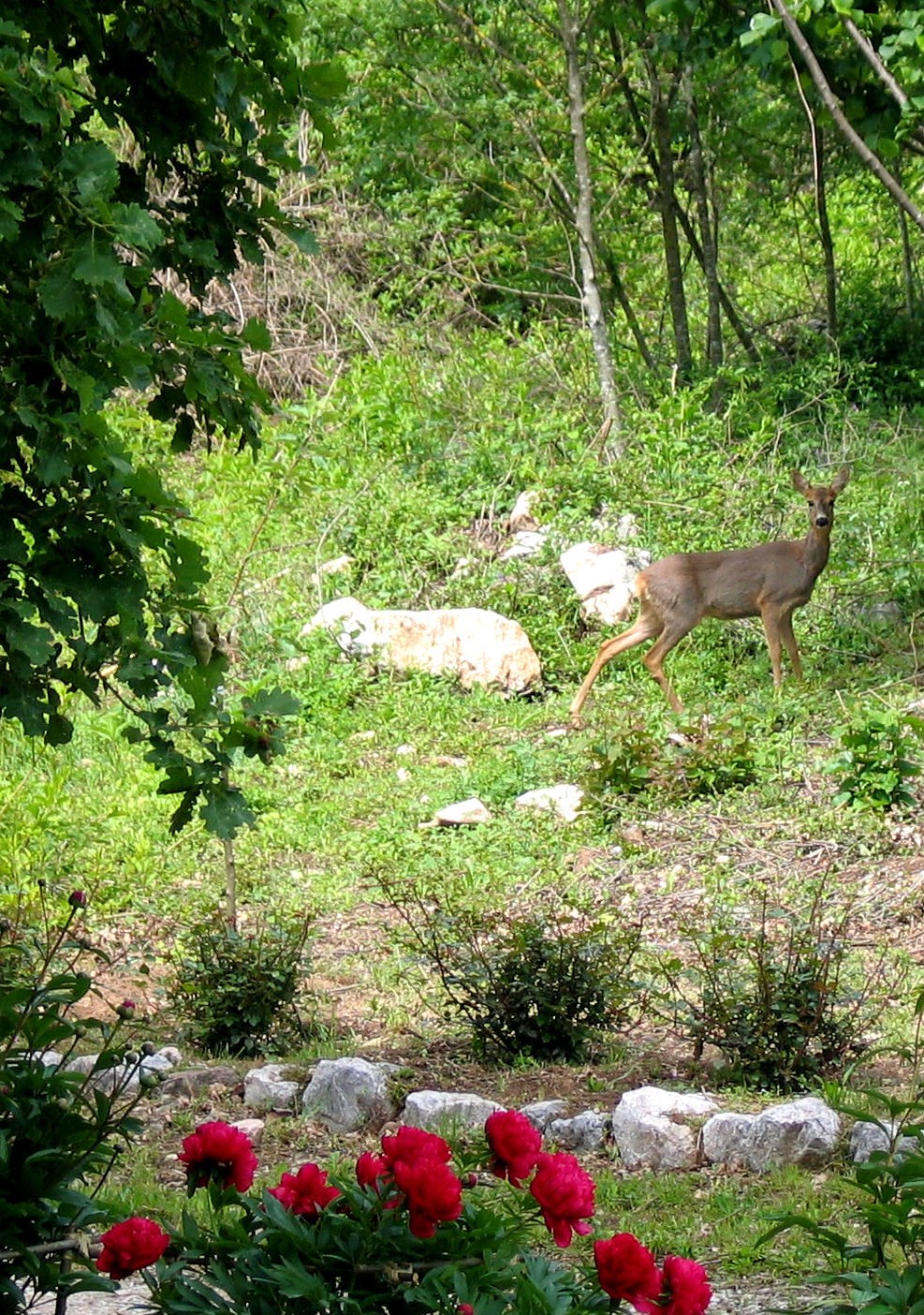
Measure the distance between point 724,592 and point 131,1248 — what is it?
9807 mm

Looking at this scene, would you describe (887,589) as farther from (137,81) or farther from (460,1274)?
(460,1274)

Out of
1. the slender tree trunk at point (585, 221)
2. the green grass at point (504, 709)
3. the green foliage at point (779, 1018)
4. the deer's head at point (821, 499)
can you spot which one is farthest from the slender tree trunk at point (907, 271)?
the green foliage at point (779, 1018)

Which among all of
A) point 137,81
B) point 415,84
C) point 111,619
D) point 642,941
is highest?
point 415,84

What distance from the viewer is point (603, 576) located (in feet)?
42.3

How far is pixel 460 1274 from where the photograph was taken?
94.7 inches

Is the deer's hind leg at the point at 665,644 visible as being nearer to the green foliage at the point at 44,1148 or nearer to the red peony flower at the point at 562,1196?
the green foliage at the point at 44,1148

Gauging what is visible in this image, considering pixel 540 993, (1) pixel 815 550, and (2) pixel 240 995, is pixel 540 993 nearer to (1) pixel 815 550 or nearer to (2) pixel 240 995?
(2) pixel 240 995

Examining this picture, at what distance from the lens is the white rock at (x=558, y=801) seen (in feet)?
32.6

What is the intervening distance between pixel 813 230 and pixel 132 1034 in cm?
1432

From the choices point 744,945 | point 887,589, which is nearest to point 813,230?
point 887,589

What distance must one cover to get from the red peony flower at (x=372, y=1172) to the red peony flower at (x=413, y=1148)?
0.02m

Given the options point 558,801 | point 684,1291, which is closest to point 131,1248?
point 684,1291

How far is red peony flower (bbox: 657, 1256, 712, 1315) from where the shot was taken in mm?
2410

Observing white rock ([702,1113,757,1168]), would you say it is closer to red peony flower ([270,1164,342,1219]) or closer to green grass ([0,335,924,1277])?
green grass ([0,335,924,1277])
